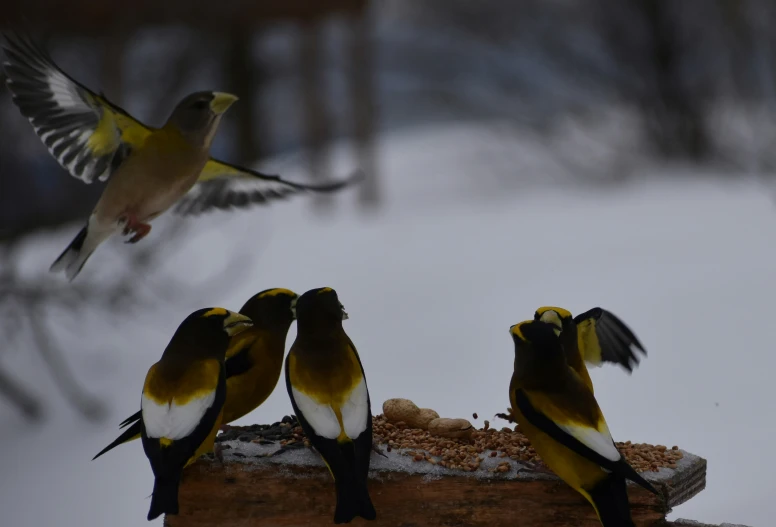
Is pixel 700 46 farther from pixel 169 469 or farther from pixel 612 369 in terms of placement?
pixel 169 469

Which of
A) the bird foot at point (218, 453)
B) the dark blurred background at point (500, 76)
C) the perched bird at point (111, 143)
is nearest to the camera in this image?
the perched bird at point (111, 143)

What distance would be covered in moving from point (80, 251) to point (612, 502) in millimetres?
1324

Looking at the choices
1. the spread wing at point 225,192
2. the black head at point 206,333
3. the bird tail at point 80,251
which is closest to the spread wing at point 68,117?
the bird tail at point 80,251

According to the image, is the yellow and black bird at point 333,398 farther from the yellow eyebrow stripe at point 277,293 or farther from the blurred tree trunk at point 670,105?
the blurred tree trunk at point 670,105

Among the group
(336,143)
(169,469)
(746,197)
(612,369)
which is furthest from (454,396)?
(336,143)

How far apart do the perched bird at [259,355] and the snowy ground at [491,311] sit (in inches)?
64.5

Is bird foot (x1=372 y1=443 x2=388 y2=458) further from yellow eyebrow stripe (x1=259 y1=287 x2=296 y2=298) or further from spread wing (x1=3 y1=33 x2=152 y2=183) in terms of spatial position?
spread wing (x1=3 y1=33 x2=152 y2=183)

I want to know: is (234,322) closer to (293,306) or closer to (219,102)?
(293,306)

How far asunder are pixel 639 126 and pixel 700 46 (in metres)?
0.99

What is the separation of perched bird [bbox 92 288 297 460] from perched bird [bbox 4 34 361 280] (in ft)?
1.00

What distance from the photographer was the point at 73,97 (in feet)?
7.54

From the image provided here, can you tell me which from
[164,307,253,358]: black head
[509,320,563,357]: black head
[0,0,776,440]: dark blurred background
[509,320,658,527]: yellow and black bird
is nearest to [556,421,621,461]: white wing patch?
[509,320,658,527]: yellow and black bird

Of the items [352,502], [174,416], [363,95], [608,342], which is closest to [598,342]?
[608,342]

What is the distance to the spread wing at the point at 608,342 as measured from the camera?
8.43 ft
